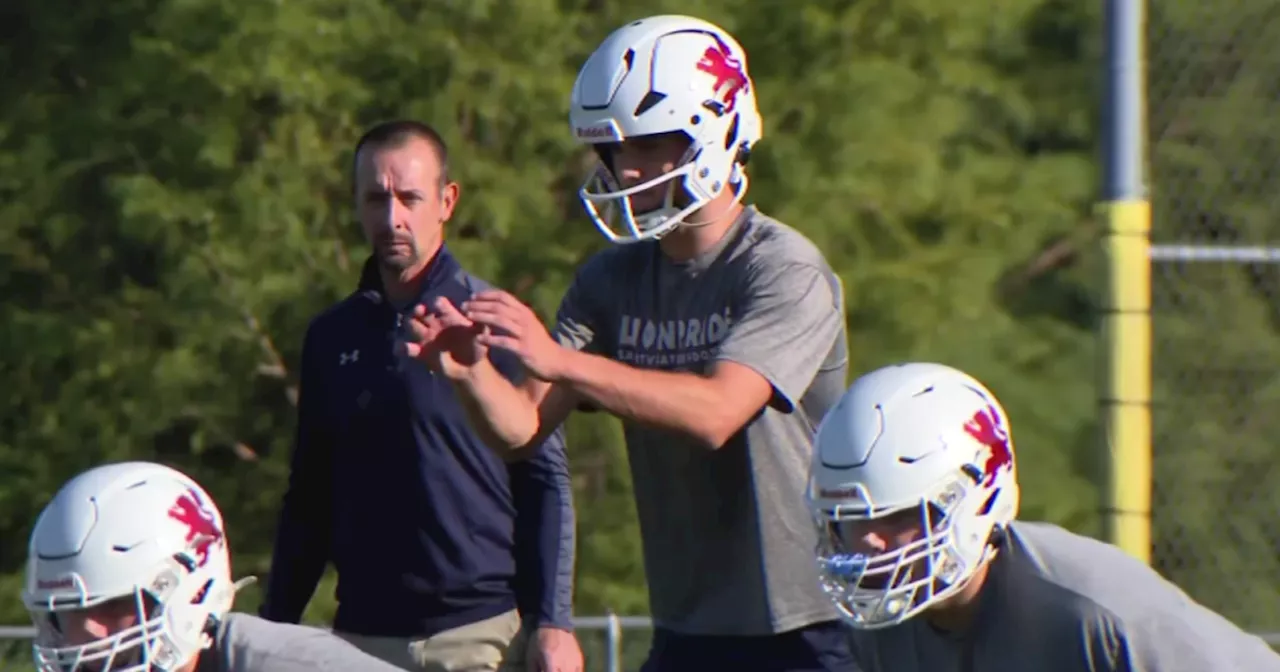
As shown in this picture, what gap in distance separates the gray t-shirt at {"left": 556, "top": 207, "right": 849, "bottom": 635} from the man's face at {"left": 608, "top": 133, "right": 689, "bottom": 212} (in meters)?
0.17

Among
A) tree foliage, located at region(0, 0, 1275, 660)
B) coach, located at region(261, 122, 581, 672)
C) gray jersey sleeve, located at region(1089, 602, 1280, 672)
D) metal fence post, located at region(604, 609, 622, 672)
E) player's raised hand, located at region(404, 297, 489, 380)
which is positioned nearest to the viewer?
gray jersey sleeve, located at region(1089, 602, 1280, 672)

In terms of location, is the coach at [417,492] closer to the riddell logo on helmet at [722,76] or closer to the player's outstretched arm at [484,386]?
the player's outstretched arm at [484,386]

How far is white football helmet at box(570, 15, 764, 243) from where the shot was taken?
4535 millimetres

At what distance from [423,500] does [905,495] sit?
1.94m

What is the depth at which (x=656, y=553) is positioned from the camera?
4.62 m

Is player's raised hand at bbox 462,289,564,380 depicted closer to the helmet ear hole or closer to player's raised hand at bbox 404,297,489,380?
player's raised hand at bbox 404,297,489,380

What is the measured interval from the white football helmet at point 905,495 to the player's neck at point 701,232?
773mm

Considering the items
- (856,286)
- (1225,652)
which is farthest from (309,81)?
(1225,652)

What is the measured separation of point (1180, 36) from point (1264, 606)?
1.78 metres

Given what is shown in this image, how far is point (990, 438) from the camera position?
391 centimetres

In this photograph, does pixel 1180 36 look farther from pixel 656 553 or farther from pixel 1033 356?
pixel 1033 356

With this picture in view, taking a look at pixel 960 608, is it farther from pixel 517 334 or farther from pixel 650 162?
pixel 650 162

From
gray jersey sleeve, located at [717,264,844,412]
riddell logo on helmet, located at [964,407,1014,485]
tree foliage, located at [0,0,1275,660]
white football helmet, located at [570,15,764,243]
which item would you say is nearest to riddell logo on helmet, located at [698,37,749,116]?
white football helmet, located at [570,15,764,243]

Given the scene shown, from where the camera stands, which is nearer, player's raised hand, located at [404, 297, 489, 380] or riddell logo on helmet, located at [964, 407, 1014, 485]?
riddell logo on helmet, located at [964, 407, 1014, 485]
